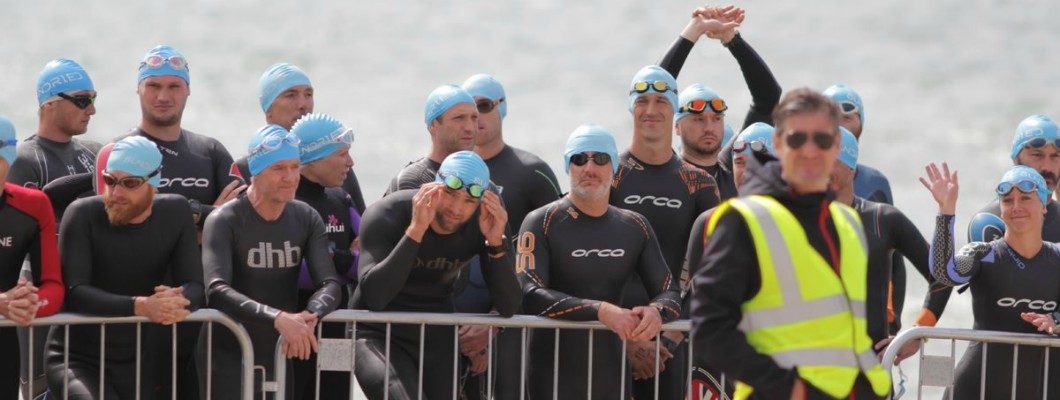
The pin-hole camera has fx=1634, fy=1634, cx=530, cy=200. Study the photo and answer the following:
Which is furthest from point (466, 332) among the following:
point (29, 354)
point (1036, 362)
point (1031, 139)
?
point (1031, 139)

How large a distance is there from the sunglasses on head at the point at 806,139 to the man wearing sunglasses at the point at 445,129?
3358 millimetres

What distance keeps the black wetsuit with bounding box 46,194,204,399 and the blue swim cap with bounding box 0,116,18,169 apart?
36 centimetres

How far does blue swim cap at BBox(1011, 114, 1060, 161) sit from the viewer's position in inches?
352

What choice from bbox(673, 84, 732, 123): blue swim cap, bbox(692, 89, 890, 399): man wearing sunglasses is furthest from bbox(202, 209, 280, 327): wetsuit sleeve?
bbox(673, 84, 732, 123): blue swim cap

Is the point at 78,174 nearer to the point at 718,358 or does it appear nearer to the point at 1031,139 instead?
the point at 718,358

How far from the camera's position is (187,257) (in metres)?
7.05

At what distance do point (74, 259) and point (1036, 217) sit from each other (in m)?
4.42

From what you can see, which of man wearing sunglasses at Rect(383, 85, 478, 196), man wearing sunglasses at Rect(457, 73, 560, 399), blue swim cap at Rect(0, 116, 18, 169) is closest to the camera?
blue swim cap at Rect(0, 116, 18, 169)

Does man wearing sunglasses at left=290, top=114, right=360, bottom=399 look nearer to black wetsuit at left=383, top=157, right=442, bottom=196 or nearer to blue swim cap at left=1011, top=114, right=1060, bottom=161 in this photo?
black wetsuit at left=383, top=157, right=442, bottom=196

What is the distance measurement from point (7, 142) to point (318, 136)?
147cm

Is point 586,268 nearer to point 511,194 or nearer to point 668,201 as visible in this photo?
point 668,201

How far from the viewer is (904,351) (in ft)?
24.3

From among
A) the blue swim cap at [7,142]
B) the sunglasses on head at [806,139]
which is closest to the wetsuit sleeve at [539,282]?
the blue swim cap at [7,142]

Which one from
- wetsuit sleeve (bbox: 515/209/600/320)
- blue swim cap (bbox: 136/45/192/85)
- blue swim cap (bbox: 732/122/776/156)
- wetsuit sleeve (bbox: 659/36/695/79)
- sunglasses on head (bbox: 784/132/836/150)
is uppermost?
wetsuit sleeve (bbox: 659/36/695/79)
